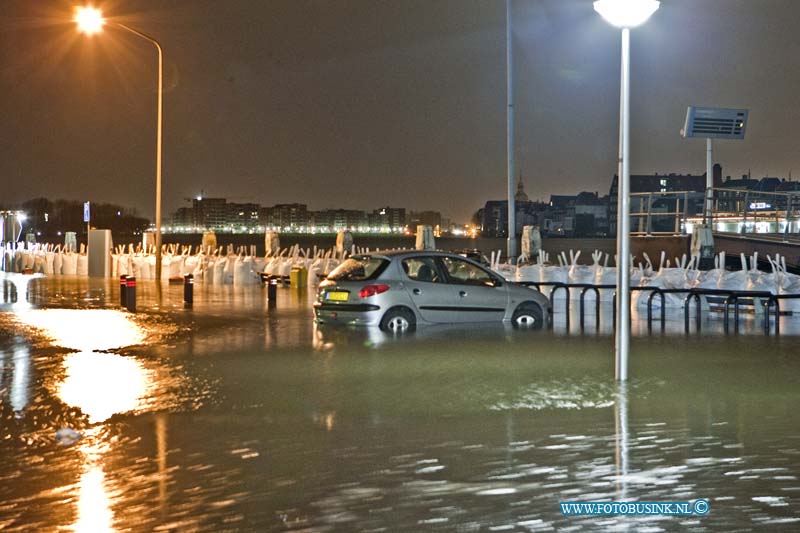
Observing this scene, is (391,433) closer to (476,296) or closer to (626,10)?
(626,10)

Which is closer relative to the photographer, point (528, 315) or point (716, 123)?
point (528, 315)

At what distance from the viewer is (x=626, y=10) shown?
402 inches

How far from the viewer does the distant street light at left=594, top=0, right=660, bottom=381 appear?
33.5ft

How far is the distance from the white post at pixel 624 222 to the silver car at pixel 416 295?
6.26 meters

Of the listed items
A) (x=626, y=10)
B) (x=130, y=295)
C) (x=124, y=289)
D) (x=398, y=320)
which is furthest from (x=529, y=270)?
(x=626, y=10)

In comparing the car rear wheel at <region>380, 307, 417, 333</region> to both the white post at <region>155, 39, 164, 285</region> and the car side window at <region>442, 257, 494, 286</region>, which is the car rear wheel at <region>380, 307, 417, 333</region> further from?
the white post at <region>155, 39, 164, 285</region>

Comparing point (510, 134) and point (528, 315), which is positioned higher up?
point (510, 134)

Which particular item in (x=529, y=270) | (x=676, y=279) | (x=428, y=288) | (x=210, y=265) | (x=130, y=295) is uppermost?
(x=210, y=265)

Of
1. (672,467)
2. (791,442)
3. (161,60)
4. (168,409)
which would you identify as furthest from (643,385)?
(161,60)

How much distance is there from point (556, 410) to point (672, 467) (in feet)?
7.71

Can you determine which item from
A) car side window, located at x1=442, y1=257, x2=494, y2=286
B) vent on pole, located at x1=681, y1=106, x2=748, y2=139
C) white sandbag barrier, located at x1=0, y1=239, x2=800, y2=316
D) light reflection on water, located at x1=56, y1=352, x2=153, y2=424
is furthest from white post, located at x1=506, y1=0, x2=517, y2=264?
light reflection on water, located at x1=56, y1=352, x2=153, y2=424

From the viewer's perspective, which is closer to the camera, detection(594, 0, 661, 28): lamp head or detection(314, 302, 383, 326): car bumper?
detection(594, 0, 661, 28): lamp head

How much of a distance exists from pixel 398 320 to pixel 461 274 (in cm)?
185

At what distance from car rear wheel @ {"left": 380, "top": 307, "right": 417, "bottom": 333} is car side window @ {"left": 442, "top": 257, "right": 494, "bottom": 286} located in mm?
1095
